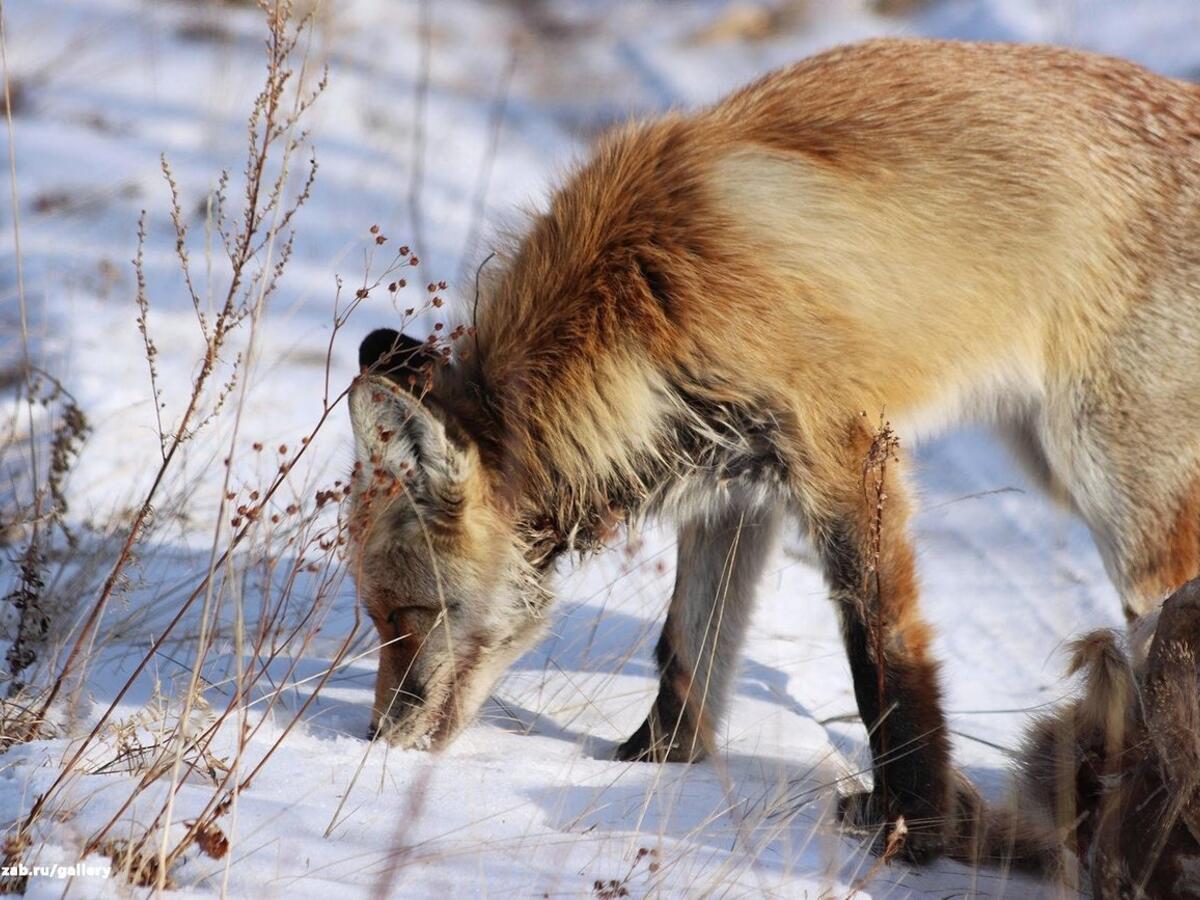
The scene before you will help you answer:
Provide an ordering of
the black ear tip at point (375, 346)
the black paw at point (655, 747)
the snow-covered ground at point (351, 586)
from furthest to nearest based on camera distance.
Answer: the black paw at point (655, 747), the black ear tip at point (375, 346), the snow-covered ground at point (351, 586)

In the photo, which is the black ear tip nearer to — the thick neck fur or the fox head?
the fox head

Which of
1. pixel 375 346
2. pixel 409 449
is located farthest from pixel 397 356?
pixel 409 449

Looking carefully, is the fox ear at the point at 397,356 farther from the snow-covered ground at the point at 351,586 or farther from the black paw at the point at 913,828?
the black paw at the point at 913,828

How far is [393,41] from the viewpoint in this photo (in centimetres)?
1011

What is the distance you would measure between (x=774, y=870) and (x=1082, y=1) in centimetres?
790

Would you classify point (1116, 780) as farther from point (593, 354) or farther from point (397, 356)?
point (397, 356)

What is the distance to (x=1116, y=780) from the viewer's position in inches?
112

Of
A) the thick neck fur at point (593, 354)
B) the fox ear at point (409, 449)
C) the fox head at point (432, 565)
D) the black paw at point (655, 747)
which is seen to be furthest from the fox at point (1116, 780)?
the fox ear at point (409, 449)

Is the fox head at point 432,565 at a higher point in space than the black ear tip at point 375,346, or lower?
lower

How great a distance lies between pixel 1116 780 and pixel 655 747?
1.27 meters

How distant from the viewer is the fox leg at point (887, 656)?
3107mm

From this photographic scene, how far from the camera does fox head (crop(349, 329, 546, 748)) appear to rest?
10.0 ft

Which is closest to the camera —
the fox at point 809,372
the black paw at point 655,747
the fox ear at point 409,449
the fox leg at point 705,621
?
the fox ear at point 409,449

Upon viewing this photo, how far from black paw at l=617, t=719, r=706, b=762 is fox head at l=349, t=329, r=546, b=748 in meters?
0.50
